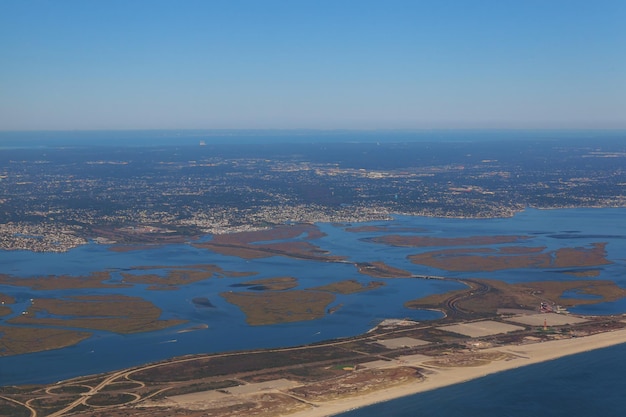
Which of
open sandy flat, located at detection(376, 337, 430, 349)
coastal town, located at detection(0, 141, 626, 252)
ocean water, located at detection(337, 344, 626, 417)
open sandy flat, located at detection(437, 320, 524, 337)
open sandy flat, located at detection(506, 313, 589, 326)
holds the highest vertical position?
coastal town, located at detection(0, 141, 626, 252)

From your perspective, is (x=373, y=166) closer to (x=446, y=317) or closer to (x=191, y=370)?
(x=446, y=317)

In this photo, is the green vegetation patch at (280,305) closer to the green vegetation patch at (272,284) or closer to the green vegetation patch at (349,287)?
the green vegetation patch at (349,287)

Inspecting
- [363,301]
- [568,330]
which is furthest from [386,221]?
[568,330]

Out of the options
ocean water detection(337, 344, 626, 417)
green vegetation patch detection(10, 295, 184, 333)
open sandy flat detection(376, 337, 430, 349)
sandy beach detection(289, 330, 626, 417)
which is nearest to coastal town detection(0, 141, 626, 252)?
green vegetation patch detection(10, 295, 184, 333)

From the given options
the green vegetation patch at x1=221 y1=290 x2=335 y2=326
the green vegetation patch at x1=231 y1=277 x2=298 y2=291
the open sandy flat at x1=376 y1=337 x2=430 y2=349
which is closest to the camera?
the open sandy flat at x1=376 y1=337 x2=430 y2=349

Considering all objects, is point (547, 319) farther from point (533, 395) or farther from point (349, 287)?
point (349, 287)

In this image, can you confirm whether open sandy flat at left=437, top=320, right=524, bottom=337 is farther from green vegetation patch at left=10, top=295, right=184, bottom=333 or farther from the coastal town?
the coastal town

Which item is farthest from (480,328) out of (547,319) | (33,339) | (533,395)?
(33,339)
